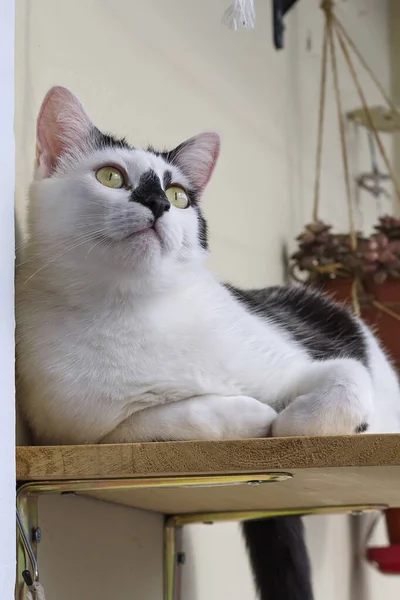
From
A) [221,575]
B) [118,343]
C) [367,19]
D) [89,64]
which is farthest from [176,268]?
[367,19]

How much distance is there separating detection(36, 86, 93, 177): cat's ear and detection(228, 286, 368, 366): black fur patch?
254mm

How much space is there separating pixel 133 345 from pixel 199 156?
9.8 inches

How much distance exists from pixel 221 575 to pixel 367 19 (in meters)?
1.92

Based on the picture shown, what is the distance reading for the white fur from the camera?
2.60 ft

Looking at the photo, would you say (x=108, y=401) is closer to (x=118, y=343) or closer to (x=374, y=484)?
(x=118, y=343)

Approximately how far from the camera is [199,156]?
95 cm

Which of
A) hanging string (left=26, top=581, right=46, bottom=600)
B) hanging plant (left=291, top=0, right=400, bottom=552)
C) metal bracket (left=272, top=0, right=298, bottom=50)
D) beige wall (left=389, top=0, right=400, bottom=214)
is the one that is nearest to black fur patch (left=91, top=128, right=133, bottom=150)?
hanging string (left=26, top=581, right=46, bottom=600)

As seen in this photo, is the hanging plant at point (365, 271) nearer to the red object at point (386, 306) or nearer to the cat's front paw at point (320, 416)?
the red object at point (386, 306)

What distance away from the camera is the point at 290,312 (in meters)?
1.10

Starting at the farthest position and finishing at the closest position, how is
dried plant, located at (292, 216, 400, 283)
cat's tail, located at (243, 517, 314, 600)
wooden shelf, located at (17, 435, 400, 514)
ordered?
dried plant, located at (292, 216, 400, 283) < cat's tail, located at (243, 517, 314, 600) < wooden shelf, located at (17, 435, 400, 514)

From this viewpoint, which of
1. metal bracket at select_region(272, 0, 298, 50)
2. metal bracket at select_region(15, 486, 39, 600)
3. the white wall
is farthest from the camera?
metal bracket at select_region(272, 0, 298, 50)

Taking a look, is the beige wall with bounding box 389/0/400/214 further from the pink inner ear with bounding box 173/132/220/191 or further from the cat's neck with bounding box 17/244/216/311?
the cat's neck with bounding box 17/244/216/311

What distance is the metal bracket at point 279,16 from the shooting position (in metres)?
1.80

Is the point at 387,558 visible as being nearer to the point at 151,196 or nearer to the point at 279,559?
the point at 279,559
